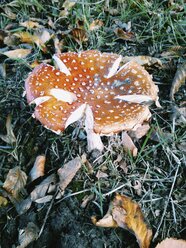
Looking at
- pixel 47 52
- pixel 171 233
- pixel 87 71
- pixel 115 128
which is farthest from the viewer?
pixel 47 52

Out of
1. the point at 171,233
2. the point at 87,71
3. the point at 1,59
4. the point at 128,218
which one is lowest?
the point at 171,233

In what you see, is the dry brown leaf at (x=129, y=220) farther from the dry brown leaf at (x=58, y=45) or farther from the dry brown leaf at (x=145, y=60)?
the dry brown leaf at (x=58, y=45)

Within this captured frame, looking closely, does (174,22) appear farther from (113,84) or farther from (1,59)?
(1,59)

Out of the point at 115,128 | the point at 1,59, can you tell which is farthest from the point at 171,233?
the point at 1,59

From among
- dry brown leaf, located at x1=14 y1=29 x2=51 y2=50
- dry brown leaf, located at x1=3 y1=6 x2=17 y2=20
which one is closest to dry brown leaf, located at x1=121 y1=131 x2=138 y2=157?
dry brown leaf, located at x1=14 y1=29 x2=51 y2=50

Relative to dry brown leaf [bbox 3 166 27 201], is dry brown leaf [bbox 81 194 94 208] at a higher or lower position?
lower

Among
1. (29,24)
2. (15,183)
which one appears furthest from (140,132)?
(29,24)

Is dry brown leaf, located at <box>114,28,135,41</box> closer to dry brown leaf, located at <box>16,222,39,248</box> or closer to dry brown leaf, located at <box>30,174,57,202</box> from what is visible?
dry brown leaf, located at <box>30,174,57,202</box>

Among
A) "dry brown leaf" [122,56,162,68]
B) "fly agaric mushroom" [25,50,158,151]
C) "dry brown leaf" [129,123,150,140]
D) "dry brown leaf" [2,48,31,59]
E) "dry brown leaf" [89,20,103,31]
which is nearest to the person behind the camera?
"fly agaric mushroom" [25,50,158,151]
